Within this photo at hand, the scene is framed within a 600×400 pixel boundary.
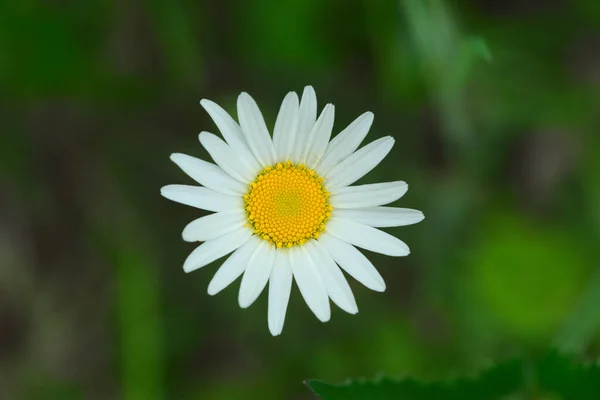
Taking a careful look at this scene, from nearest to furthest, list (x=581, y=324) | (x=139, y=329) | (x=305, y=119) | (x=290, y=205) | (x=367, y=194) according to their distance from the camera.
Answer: (x=305, y=119), (x=367, y=194), (x=290, y=205), (x=581, y=324), (x=139, y=329)

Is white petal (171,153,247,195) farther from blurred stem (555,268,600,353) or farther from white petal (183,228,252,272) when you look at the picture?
blurred stem (555,268,600,353)

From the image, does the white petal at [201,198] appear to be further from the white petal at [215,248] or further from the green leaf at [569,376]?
the green leaf at [569,376]

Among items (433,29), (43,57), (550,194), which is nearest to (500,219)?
(550,194)

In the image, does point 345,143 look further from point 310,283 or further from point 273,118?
point 273,118

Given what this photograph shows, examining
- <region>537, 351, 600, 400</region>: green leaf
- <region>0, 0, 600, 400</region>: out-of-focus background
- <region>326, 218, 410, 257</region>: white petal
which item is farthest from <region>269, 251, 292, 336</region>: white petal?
<region>0, 0, 600, 400</region>: out-of-focus background

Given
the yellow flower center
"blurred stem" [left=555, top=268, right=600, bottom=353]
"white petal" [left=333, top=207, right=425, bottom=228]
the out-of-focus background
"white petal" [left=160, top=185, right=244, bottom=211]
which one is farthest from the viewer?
the out-of-focus background

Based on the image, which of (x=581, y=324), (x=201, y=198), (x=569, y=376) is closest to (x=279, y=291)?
(x=201, y=198)
